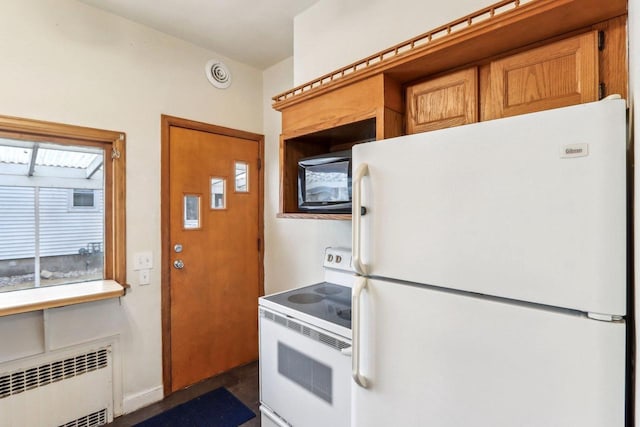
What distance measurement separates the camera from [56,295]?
1804 mm

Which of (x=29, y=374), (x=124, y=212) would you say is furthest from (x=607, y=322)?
(x=29, y=374)

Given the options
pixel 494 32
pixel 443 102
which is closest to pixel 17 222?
pixel 443 102

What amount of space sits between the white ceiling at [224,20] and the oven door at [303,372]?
1873 millimetres

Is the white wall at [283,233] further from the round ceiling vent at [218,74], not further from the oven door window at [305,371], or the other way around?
the oven door window at [305,371]

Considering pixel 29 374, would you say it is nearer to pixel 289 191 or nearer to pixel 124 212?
pixel 124 212

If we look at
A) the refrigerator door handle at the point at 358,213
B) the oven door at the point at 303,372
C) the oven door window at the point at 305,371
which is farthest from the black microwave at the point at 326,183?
the oven door window at the point at 305,371

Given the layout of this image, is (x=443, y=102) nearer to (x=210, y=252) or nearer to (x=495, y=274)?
(x=495, y=274)

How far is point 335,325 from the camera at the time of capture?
4.67 ft

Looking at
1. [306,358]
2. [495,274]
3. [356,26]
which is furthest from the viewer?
[356,26]

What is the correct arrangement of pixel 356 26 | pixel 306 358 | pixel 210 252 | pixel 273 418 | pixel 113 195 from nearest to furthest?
pixel 306 358
pixel 273 418
pixel 356 26
pixel 113 195
pixel 210 252

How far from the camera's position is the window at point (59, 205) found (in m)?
1.86

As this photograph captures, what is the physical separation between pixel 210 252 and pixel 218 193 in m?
0.48

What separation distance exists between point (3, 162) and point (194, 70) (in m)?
1.33

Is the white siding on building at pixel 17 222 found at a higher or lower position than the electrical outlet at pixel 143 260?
higher
